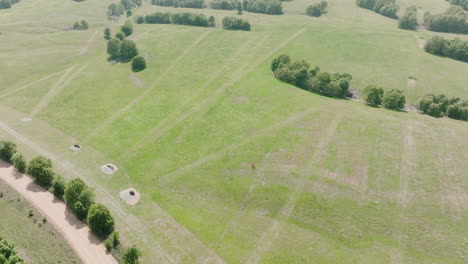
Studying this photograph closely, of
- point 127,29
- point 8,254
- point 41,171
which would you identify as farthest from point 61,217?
point 127,29

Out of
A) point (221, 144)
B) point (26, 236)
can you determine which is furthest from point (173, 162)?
point (26, 236)

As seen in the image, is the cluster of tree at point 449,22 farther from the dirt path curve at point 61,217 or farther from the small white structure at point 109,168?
the dirt path curve at point 61,217

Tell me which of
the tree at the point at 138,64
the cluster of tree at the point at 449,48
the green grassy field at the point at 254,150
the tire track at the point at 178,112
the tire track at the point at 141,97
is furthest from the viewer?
the cluster of tree at the point at 449,48

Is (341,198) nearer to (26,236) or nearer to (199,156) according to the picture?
(199,156)

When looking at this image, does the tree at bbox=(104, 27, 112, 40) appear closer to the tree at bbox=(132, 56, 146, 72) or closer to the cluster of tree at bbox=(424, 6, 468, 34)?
the tree at bbox=(132, 56, 146, 72)

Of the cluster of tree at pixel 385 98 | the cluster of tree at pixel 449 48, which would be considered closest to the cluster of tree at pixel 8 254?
the cluster of tree at pixel 385 98

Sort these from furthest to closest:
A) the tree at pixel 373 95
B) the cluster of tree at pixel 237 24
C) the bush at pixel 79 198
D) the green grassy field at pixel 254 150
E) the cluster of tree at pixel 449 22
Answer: the cluster of tree at pixel 237 24, the cluster of tree at pixel 449 22, the tree at pixel 373 95, the bush at pixel 79 198, the green grassy field at pixel 254 150

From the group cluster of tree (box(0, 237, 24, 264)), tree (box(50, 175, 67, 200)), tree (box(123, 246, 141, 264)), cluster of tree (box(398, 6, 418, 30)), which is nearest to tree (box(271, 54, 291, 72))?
tree (box(50, 175, 67, 200))

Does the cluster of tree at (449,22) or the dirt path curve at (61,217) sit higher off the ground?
the cluster of tree at (449,22)
